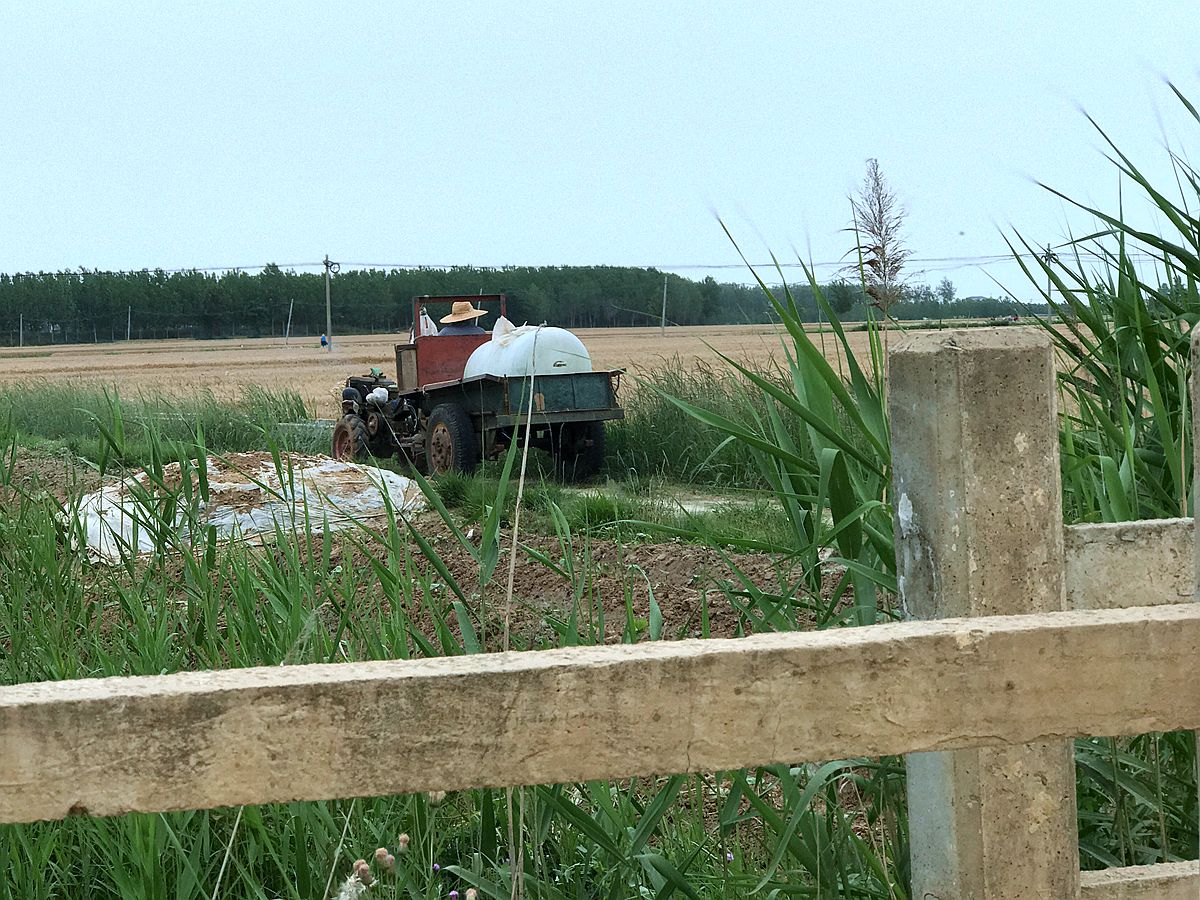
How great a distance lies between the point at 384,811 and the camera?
2.31m

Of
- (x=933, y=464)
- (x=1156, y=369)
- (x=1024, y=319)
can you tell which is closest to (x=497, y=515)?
(x=933, y=464)

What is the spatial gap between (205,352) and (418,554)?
194 ft

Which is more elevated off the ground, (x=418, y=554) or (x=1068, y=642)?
(x=1068, y=642)

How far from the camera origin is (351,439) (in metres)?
13.3

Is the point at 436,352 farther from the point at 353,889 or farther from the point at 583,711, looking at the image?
the point at 583,711

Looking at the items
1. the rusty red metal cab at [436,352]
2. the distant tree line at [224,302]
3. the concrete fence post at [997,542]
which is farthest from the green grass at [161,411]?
the distant tree line at [224,302]

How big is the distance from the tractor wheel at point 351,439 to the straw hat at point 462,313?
4.89 ft

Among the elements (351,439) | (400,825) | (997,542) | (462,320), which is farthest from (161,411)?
(997,542)

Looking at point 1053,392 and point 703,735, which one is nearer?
point 703,735

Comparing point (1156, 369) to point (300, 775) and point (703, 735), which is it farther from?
point (300, 775)

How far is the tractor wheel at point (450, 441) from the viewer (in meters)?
11.6

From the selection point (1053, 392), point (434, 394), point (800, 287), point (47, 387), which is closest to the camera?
point (1053, 392)

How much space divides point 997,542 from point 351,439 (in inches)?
481

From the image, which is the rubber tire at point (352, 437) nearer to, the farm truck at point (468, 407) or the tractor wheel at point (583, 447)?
the farm truck at point (468, 407)
